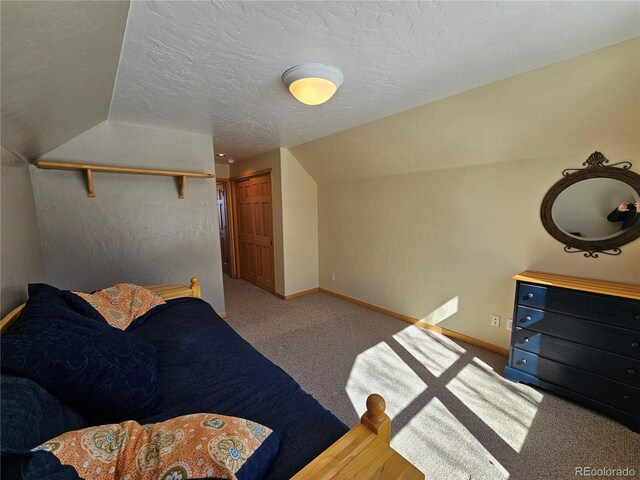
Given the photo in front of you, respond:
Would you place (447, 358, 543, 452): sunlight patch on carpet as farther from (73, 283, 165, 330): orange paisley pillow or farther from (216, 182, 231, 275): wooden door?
(216, 182, 231, 275): wooden door

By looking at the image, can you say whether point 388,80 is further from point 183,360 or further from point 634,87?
point 183,360

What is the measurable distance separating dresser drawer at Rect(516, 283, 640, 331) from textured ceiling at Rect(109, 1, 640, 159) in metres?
1.52

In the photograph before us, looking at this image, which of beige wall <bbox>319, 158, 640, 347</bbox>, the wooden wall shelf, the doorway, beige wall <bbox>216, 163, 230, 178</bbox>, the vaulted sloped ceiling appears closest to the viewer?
the vaulted sloped ceiling

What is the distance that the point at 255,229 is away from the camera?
→ 15.2 feet

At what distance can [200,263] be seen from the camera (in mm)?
3076

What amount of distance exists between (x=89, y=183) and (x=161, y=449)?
246 cm

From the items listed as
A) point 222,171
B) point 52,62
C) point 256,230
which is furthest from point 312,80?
point 222,171

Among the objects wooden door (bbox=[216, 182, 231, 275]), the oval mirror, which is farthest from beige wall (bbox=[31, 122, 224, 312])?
the oval mirror

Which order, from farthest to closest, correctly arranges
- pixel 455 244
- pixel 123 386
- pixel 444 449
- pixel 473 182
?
pixel 455 244 < pixel 473 182 < pixel 444 449 < pixel 123 386

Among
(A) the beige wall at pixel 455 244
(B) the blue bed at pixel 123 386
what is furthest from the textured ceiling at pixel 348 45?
(B) the blue bed at pixel 123 386

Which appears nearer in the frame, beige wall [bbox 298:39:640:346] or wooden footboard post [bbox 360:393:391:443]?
wooden footboard post [bbox 360:393:391:443]

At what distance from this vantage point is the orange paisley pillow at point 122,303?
168cm

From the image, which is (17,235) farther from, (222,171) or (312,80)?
(222,171)

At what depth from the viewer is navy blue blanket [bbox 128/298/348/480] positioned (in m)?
0.91
